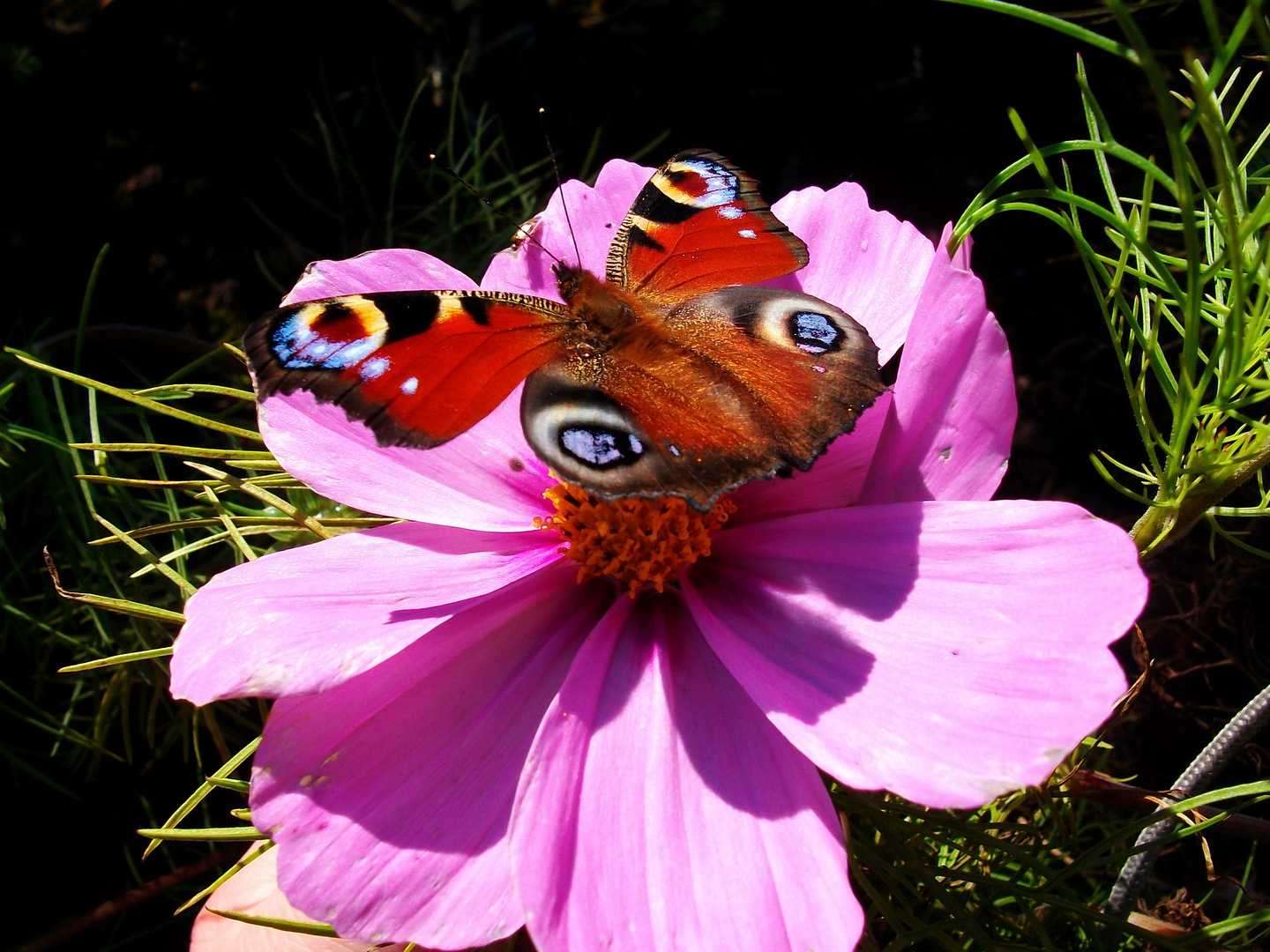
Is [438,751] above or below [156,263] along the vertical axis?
above

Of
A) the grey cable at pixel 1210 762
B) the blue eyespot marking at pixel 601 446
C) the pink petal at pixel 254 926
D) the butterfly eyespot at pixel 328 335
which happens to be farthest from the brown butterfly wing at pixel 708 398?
the pink petal at pixel 254 926

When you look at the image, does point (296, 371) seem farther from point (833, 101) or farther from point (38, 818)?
point (833, 101)

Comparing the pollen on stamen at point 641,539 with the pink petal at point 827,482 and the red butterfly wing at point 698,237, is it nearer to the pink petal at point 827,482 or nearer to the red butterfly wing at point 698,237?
the pink petal at point 827,482

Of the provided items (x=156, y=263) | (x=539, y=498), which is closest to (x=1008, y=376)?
(x=539, y=498)

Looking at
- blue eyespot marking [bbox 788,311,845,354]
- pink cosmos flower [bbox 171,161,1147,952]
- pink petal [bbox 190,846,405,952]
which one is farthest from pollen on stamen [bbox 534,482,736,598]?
pink petal [bbox 190,846,405,952]

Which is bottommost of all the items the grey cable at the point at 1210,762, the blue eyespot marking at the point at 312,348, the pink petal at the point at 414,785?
the grey cable at the point at 1210,762

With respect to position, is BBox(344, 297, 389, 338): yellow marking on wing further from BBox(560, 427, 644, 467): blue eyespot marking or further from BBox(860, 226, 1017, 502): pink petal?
BBox(860, 226, 1017, 502): pink petal
